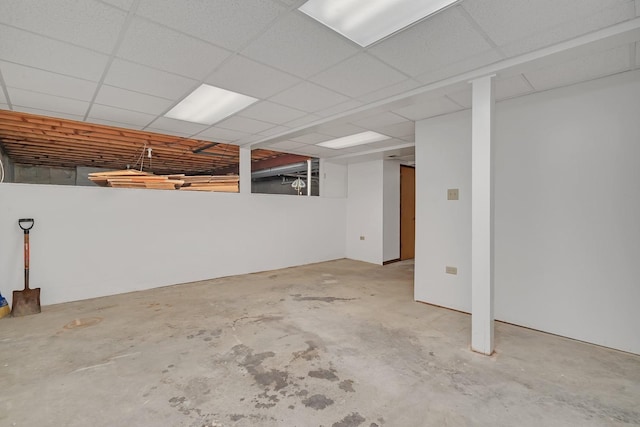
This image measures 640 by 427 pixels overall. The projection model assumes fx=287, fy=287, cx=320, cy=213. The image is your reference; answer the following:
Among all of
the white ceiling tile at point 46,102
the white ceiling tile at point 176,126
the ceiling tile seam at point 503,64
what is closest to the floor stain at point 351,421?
the ceiling tile seam at point 503,64

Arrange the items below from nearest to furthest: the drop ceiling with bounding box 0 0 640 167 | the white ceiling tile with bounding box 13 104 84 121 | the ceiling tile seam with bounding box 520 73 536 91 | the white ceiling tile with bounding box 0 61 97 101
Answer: the drop ceiling with bounding box 0 0 640 167
the white ceiling tile with bounding box 0 61 97 101
the ceiling tile seam with bounding box 520 73 536 91
the white ceiling tile with bounding box 13 104 84 121

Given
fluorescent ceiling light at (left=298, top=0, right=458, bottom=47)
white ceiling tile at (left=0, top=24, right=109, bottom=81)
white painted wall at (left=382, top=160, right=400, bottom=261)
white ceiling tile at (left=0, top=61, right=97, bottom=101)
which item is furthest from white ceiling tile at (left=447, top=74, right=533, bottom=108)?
white ceiling tile at (left=0, top=61, right=97, bottom=101)

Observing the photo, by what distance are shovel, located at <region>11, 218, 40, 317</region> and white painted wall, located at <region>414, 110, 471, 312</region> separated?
4874 millimetres

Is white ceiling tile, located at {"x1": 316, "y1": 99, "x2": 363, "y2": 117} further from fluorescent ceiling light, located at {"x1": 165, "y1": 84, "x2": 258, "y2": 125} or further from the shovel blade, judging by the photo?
the shovel blade

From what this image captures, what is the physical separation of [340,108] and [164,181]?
3.37m

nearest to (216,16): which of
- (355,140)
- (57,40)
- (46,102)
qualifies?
(57,40)

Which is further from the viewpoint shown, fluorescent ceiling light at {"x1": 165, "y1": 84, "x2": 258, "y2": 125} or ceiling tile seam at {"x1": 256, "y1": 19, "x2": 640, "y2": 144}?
fluorescent ceiling light at {"x1": 165, "y1": 84, "x2": 258, "y2": 125}

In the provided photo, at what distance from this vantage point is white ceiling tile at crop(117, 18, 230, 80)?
1.99m

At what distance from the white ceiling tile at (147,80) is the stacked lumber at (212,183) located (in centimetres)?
226

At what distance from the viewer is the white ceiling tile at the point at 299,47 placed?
1.93 m

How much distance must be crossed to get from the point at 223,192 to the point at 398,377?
4.32 meters

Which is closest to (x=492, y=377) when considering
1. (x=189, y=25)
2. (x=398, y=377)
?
(x=398, y=377)

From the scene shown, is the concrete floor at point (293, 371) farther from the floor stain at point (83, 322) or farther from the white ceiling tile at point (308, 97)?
the white ceiling tile at point (308, 97)

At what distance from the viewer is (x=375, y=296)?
4250 millimetres
